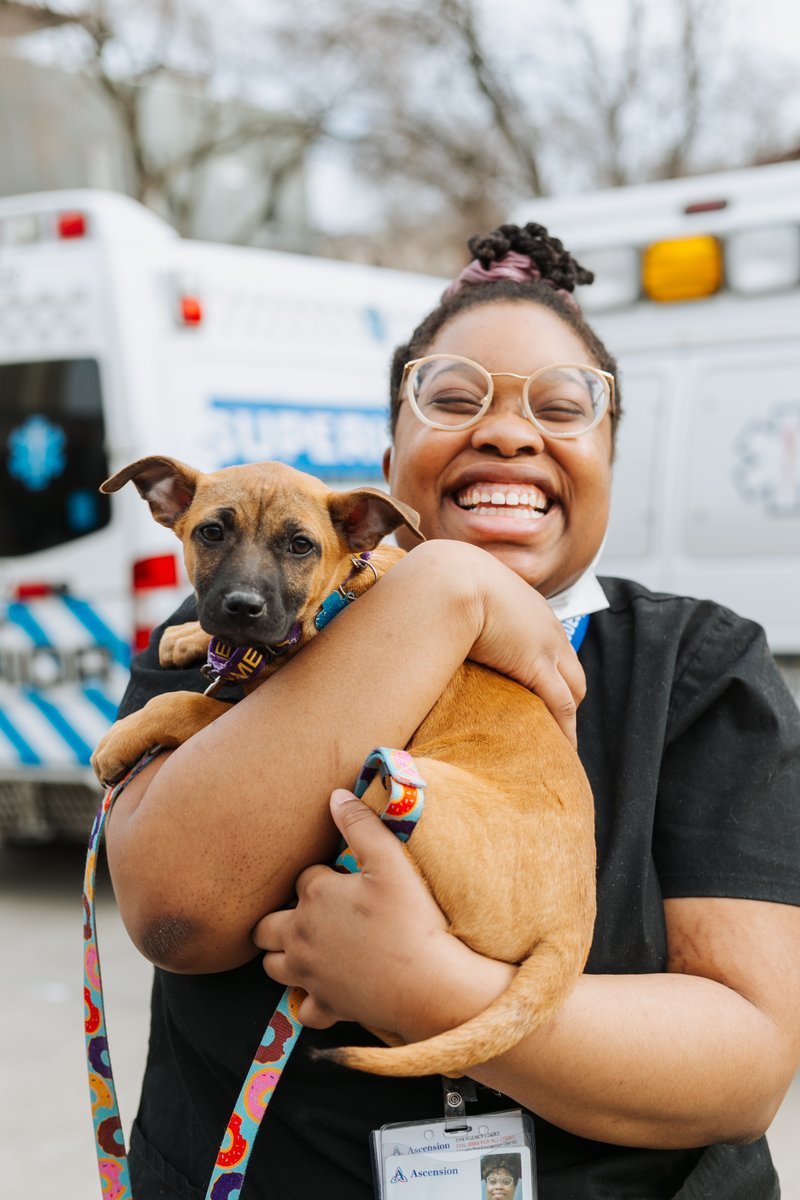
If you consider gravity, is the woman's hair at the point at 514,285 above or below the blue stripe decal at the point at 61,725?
above

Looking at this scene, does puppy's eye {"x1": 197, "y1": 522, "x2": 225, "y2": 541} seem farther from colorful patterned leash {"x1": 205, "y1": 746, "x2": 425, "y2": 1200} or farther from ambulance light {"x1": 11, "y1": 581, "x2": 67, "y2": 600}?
ambulance light {"x1": 11, "y1": 581, "x2": 67, "y2": 600}

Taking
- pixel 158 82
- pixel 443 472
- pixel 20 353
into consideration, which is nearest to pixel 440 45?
pixel 158 82

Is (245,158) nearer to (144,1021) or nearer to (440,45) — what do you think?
(440,45)

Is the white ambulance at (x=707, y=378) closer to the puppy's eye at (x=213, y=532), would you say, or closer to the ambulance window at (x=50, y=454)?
the ambulance window at (x=50, y=454)

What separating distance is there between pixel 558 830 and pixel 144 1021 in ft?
14.1

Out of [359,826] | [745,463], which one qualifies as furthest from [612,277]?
[359,826]

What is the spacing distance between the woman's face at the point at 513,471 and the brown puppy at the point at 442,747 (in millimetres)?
100

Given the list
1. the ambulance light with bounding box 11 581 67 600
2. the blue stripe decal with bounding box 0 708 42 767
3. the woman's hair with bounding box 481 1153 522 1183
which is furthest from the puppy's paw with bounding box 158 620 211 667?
the blue stripe decal with bounding box 0 708 42 767

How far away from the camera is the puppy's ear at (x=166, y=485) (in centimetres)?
212

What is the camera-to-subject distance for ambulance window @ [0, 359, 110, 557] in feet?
21.2

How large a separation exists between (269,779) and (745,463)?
4349 mm

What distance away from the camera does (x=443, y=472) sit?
2.02 meters

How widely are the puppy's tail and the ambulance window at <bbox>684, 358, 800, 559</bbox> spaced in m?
4.20

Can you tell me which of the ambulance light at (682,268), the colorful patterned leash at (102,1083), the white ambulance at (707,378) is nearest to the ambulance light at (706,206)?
the white ambulance at (707,378)
